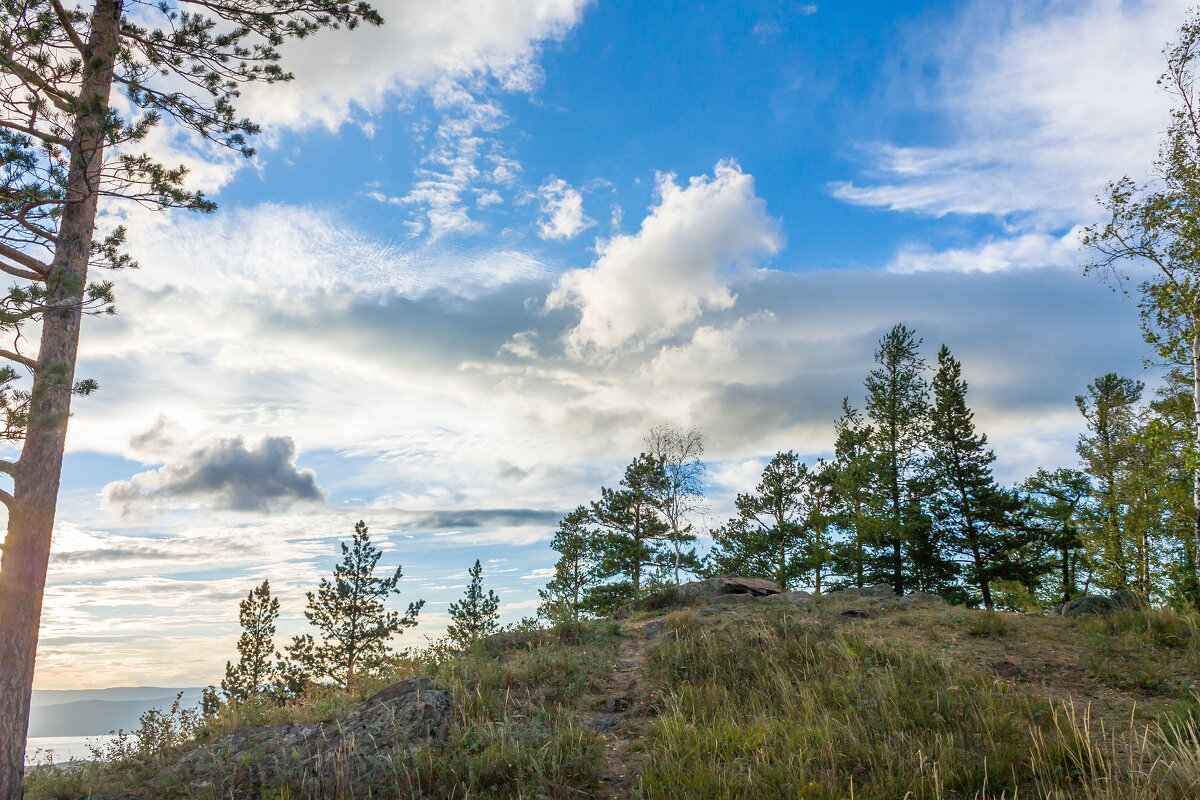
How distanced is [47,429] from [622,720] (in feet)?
31.2

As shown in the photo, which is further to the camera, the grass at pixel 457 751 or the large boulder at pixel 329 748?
the large boulder at pixel 329 748

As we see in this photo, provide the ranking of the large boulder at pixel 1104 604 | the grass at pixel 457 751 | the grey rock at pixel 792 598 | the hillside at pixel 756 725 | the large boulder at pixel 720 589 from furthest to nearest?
the large boulder at pixel 720 589 → the grey rock at pixel 792 598 → the large boulder at pixel 1104 604 → the grass at pixel 457 751 → the hillside at pixel 756 725

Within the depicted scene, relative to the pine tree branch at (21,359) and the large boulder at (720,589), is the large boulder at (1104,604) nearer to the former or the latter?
the large boulder at (720,589)

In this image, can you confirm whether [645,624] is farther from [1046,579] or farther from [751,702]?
[1046,579]

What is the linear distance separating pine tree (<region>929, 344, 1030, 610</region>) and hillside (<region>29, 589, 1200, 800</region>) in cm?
1741

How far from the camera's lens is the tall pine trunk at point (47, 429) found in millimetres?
8867

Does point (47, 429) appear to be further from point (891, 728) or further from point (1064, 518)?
point (1064, 518)

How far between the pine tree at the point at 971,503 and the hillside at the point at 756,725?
57.1ft

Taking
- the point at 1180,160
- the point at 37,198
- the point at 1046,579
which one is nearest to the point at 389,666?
the point at 37,198

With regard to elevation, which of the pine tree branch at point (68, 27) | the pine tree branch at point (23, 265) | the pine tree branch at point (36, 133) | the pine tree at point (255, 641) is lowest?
the pine tree at point (255, 641)

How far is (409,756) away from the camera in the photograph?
305 inches

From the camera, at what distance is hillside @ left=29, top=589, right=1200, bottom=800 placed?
21.8 feet

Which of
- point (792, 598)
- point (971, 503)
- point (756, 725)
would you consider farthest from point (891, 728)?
point (971, 503)

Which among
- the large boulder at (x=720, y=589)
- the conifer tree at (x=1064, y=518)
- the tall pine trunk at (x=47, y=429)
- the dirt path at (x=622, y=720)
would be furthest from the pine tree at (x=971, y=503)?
the tall pine trunk at (x=47, y=429)
